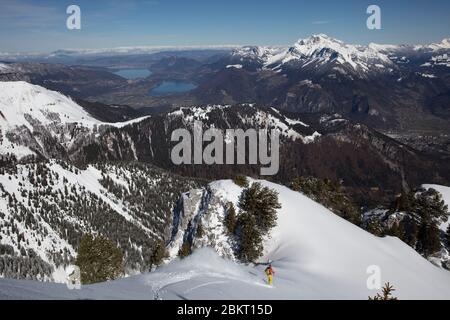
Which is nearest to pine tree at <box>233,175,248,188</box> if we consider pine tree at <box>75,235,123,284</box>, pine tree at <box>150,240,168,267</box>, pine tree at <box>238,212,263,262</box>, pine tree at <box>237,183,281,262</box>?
pine tree at <box>237,183,281,262</box>

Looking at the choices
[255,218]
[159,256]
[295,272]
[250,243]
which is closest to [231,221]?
[255,218]

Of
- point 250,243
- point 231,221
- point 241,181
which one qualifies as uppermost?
point 241,181

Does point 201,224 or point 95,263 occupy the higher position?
point 201,224

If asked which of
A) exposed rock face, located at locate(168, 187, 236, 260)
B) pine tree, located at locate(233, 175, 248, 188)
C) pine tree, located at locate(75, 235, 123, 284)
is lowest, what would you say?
pine tree, located at locate(75, 235, 123, 284)

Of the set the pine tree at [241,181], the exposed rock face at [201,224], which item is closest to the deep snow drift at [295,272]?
the pine tree at [241,181]

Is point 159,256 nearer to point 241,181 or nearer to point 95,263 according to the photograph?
point 95,263

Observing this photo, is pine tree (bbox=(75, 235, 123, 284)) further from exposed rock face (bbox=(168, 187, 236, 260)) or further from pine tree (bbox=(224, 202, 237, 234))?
pine tree (bbox=(224, 202, 237, 234))

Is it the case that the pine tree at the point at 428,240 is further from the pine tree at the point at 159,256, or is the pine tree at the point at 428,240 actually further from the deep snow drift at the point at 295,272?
the pine tree at the point at 159,256

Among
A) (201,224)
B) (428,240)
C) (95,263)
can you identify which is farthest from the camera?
(428,240)
